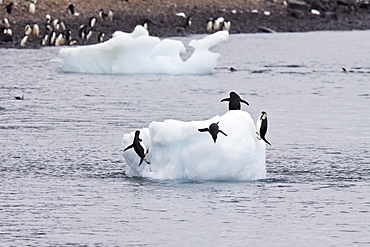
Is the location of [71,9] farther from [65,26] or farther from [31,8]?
[65,26]

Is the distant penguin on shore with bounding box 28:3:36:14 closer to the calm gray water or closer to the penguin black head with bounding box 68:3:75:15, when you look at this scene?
the penguin black head with bounding box 68:3:75:15

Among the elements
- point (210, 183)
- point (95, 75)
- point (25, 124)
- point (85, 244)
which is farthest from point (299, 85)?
point (85, 244)

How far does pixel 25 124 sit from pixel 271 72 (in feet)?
42.2

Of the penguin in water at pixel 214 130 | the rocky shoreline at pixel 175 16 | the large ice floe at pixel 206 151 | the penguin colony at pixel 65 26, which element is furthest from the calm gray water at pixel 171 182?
the rocky shoreline at pixel 175 16

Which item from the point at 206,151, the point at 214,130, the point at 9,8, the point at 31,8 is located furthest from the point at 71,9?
the point at 214,130

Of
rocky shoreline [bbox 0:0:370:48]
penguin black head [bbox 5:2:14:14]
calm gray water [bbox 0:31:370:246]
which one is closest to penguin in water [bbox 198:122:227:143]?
calm gray water [bbox 0:31:370:246]

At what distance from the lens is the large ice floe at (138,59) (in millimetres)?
26703

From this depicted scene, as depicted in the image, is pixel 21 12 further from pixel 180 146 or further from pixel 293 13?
pixel 180 146

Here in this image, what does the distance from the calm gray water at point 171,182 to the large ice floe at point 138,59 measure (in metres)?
0.39

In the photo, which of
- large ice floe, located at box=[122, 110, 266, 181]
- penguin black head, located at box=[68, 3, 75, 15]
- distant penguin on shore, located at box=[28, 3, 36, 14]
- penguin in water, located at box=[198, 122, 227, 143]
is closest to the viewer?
penguin in water, located at box=[198, 122, 227, 143]

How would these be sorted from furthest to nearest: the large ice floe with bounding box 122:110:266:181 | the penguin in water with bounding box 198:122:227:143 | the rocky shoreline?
the rocky shoreline < the large ice floe with bounding box 122:110:266:181 < the penguin in water with bounding box 198:122:227:143

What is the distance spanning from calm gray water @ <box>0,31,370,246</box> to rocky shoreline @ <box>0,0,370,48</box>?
14.0 meters

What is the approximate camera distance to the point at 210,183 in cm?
1221

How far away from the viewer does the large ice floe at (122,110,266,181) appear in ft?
39.5
